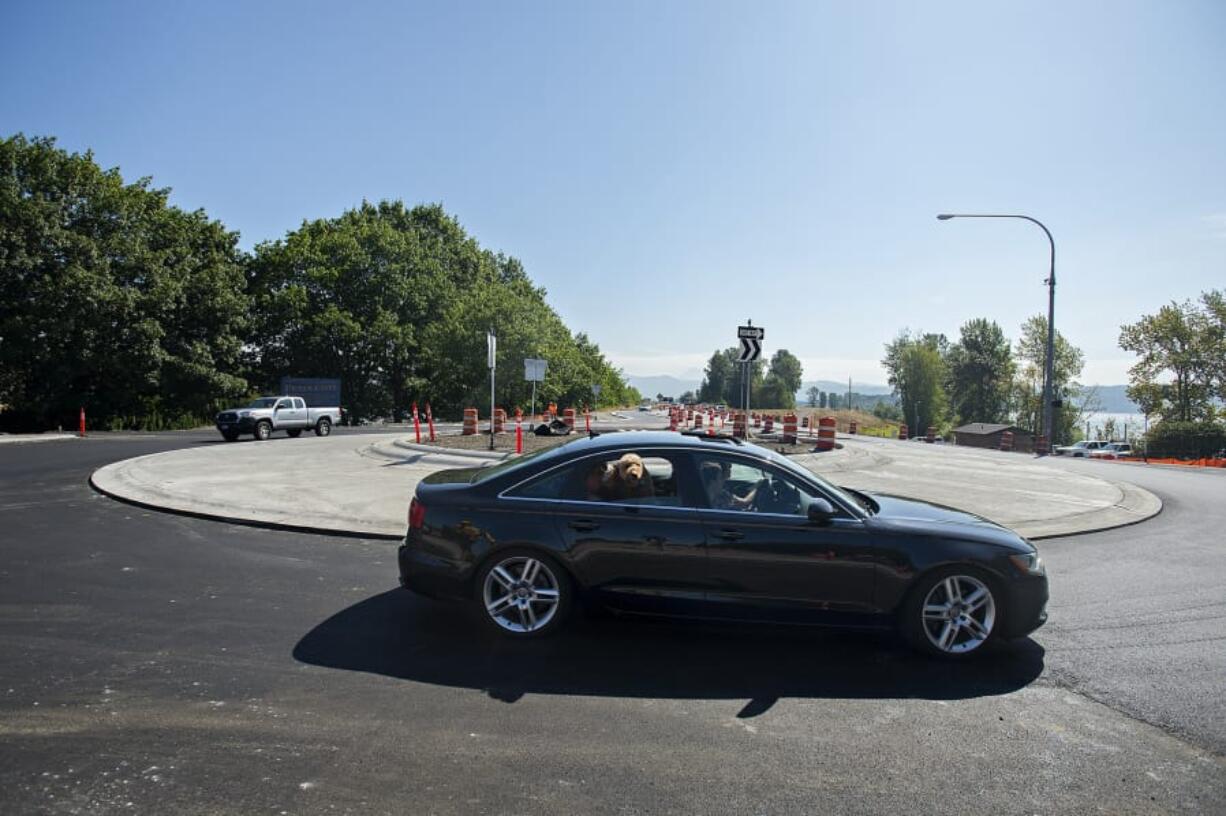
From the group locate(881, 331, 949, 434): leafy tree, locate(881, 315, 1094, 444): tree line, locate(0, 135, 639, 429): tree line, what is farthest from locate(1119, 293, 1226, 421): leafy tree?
locate(0, 135, 639, 429): tree line

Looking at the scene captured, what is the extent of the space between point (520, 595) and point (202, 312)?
39.7 meters

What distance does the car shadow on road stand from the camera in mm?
4297

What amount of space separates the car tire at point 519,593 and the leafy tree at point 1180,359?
82.8 meters

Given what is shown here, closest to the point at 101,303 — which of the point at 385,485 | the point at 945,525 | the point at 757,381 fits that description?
the point at 385,485

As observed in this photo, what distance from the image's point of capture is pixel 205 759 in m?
3.30

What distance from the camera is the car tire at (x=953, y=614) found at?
4.81 meters

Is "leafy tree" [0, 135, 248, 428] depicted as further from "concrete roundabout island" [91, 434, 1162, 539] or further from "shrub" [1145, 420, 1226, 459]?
"shrub" [1145, 420, 1226, 459]

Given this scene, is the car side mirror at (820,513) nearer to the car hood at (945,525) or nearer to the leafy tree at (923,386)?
the car hood at (945,525)

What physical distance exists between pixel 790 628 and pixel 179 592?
16.5ft

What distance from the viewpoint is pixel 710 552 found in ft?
15.9

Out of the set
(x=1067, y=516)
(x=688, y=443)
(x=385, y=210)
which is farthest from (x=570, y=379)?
(x=688, y=443)

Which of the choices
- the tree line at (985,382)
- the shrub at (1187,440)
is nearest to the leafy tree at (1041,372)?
the tree line at (985,382)

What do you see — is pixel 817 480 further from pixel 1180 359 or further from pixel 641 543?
pixel 1180 359

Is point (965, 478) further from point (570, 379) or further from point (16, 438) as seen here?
point (570, 379)
